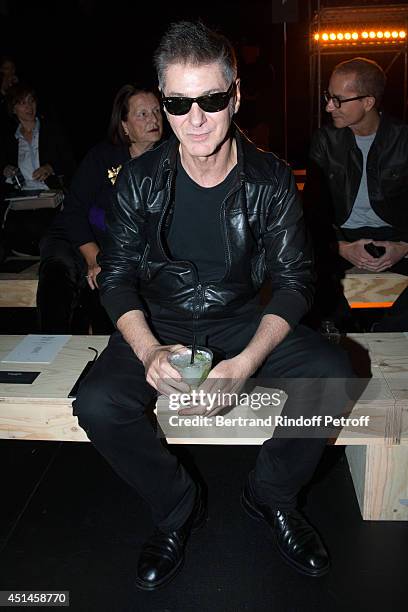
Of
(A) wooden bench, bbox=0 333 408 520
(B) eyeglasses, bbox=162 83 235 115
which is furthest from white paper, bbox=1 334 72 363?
(B) eyeglasses, bbox=162 83 235 115

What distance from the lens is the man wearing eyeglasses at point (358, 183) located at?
290 cm

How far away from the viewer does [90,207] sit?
282cm

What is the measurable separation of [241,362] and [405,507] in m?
0.77

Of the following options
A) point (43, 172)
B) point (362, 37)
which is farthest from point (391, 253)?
point (362, 37)

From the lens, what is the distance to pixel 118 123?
9.06 ft

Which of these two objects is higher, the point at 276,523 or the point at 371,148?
the point at 371,148

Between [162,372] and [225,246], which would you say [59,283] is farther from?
[162,372]

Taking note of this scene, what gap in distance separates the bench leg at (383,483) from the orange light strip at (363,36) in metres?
5.13

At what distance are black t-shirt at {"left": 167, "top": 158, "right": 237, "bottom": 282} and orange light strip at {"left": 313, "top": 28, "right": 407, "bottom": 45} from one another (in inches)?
187

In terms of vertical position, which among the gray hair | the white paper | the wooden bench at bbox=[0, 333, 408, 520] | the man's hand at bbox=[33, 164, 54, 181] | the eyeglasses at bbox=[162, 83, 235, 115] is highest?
the gray hair

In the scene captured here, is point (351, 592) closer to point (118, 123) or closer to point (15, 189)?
point (118, 123)

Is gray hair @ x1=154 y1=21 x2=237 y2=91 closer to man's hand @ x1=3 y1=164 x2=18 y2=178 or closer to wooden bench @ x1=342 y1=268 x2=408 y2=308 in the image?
wooden bench @ x1=342 y1=268 x2=408 y2=308

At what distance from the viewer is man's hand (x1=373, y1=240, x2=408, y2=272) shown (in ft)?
9.43

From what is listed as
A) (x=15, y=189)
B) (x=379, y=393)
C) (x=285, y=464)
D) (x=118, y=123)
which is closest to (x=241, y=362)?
(x=285, y=464)
